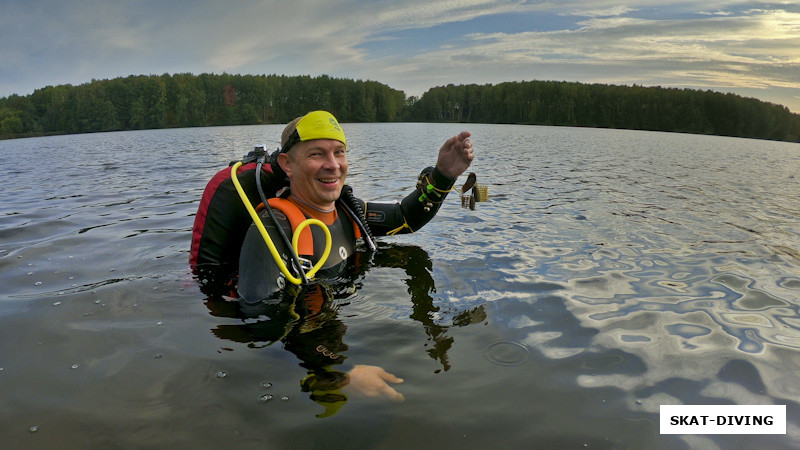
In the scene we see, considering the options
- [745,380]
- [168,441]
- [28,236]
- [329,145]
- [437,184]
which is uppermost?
[329,145]

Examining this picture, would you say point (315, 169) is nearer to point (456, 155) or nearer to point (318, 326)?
point (318, 326)

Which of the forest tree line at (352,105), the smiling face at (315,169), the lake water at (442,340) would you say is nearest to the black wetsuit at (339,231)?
the smiling face at (315,169)

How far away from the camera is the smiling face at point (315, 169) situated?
4258 mm

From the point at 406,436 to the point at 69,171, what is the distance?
21208 mm

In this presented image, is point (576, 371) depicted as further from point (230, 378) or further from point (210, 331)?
point (210, 331)

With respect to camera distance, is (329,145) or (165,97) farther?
(165,97)

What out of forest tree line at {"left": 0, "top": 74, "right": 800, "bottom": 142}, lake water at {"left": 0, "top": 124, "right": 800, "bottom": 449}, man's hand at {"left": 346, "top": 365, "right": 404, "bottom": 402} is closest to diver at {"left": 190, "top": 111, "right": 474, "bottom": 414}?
man's hand at {"left": 346, "top": 365, "right": 404, "bottom": 402}

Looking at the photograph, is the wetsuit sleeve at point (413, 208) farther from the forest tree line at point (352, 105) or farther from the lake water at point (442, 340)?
the forest tree line at point (352, 105)

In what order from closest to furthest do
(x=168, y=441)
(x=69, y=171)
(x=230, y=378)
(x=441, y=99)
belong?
(x=168, y=441) < (x=230, y=378) < (x=69, y=171) < (x=441, y=99)

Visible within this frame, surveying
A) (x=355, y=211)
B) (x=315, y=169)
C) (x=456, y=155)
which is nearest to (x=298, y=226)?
(x=315, y=169)

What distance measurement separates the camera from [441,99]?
154000 millimetres

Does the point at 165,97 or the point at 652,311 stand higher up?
the point at 165,97

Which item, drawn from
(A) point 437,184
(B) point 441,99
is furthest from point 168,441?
(B) point 441,99

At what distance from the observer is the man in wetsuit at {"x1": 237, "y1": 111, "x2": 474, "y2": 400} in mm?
3510
